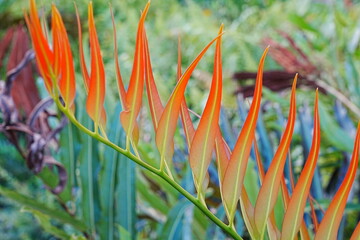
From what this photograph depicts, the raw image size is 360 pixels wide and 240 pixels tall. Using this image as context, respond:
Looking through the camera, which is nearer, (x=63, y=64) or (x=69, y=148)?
(x=63, y=64)

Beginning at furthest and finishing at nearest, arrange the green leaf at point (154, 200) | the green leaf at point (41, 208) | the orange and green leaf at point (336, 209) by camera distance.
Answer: the green leaf at point (154, 200) → the green leaf at point (41, 208) → the orange and green leaf at point (336, 209)

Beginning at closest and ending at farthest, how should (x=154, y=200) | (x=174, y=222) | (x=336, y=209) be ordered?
(x=336, y=209), (x=174, y=222), (x=154, y=200)

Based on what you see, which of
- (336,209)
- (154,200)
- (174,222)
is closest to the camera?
(336,209)

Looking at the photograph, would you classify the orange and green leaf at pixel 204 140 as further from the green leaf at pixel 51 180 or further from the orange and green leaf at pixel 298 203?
the green leaf at pixel 51 180

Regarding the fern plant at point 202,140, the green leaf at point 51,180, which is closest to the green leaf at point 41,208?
A: the green leaf at point 51,180

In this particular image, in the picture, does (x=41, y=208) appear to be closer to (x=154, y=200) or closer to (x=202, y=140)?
(x=154, y=200)

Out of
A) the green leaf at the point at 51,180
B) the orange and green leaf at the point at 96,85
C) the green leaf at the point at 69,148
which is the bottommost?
the green leaf at the point at 51,180

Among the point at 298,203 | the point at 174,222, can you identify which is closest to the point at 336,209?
the point at 298,203

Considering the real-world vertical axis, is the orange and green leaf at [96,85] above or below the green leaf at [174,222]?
above

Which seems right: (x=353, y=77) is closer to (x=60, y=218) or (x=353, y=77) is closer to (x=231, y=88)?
(x=231, y=88)
